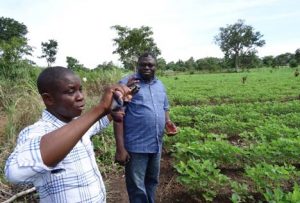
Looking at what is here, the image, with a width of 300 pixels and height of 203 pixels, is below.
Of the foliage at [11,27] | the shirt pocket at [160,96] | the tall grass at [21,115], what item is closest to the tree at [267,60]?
the foliage at [11,27]

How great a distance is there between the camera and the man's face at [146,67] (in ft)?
13.4

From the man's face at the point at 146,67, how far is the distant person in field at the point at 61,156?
2019 millimetres

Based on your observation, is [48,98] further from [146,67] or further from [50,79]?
[146,67]

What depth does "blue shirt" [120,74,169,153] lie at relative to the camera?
4.04 metres

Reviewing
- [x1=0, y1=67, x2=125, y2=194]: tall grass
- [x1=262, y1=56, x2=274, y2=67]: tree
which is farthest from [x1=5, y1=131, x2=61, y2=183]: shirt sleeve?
[x1=262, y1=56, x2=274, y2=67]: tree

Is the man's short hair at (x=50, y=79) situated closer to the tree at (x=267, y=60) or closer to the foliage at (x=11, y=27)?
the tree at (x=267, y=60)

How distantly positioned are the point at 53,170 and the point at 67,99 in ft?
1.20

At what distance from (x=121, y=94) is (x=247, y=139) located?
19.0 feet

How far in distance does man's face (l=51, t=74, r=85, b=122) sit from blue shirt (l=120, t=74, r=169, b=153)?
2016 millimetres

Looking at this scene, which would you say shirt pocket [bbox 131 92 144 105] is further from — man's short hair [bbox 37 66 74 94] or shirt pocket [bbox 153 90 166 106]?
man's short hair [bbox 37 66 74 94]

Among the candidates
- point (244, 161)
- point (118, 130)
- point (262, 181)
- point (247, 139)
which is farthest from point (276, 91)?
point (118, 130)

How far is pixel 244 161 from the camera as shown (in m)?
5.81

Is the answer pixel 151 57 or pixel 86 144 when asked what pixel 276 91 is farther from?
pixel 86 144

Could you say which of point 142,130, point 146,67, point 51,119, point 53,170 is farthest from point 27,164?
point 146,67
